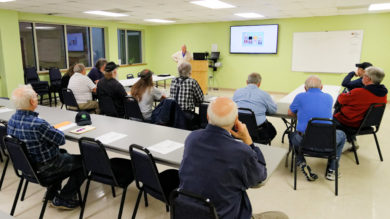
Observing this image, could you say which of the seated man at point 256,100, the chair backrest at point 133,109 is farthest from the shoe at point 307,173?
the chair backrest at point 133,109

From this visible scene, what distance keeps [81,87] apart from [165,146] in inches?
122

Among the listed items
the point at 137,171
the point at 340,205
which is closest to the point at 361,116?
the point at 340,205

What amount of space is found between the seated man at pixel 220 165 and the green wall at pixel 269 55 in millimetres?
8068

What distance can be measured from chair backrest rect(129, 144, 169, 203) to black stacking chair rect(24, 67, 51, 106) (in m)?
6.26

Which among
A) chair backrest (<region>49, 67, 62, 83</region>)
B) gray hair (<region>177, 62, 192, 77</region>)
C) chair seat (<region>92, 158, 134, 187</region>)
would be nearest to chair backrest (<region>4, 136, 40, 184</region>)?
chair seat (<region>92, 158, 134, 187</region>)

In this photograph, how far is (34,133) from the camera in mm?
2365

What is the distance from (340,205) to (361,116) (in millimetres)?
1361

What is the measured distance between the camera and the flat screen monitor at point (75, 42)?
921 centimetres

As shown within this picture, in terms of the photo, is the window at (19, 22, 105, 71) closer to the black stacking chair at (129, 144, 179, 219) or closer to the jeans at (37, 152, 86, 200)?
the jeans at (37, 152, 86, 200)

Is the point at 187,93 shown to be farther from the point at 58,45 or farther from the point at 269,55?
the point at 58,45

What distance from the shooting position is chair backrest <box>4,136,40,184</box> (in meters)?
2.30

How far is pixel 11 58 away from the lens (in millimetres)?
7199

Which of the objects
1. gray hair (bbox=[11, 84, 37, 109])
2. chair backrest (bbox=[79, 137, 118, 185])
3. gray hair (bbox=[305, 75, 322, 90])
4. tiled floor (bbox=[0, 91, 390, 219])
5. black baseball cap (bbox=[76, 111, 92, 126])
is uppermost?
gray hair (bbox=[305, 75, 322, 90])

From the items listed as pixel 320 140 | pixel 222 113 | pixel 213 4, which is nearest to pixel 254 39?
pixel 213 4
